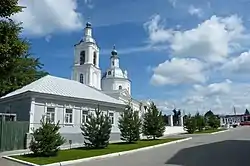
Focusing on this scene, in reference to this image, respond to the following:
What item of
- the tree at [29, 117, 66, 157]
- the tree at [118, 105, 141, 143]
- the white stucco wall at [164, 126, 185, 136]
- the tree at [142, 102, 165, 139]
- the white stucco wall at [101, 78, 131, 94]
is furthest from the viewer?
the white stucco wall at [101, 78, 131, 94]

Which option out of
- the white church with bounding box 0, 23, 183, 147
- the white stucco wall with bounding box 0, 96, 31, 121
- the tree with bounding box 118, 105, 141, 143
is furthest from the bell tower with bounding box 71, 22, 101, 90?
the tree with bounding box 118, 105, 141, 143

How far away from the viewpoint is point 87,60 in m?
56.9

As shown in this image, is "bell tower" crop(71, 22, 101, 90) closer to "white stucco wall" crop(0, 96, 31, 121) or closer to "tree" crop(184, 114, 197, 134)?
"tree" crop(184, 114, 197, 134)

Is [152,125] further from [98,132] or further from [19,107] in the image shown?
[19,107]

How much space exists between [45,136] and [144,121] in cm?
1431

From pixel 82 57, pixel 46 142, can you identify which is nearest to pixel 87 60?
pixel 82 57

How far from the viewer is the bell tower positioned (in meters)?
56.6

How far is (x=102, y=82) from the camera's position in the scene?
6769 centimetres

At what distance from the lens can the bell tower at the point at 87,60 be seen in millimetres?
56625

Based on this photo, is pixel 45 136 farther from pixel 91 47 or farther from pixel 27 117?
pixel 91 47

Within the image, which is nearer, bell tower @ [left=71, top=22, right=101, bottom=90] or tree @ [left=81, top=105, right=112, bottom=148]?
tree @ [left=81, top=105, right=112, bottom=148]

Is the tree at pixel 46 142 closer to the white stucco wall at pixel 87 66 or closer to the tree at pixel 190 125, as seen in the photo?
the tree at pixel 190 125

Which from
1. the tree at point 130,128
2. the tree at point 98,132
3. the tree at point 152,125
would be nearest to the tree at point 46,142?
the tree at point 98,132

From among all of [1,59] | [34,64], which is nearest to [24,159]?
[1,59]
